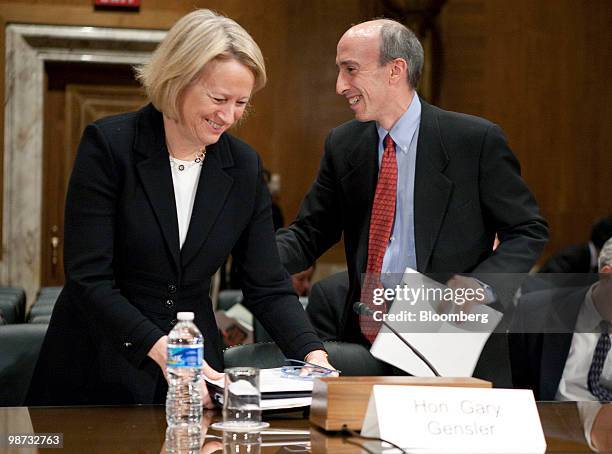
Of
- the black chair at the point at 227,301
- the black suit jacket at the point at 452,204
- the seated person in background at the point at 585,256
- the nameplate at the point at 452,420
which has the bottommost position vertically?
the black chair at the point at 227,301

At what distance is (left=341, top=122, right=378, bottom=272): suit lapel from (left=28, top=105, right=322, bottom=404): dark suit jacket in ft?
2.27

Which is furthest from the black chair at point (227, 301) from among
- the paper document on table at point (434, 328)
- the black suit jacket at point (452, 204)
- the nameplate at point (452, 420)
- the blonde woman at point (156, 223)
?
the nameplate at point (452, 420)

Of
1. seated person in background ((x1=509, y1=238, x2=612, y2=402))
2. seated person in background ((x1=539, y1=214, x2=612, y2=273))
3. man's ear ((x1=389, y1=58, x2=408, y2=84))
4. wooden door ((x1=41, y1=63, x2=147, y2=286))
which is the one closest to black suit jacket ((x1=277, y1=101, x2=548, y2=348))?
man's ear ((x1=389, y1=58, x2=408, y2=84))

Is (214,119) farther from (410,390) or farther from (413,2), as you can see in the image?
(413,2)

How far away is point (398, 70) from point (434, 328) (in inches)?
35.0

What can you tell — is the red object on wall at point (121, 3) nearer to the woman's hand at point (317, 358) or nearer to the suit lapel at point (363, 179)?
the suit lapel at point (363, 179)

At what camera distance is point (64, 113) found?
27.0ft

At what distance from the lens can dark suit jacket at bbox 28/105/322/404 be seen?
2.27 meters

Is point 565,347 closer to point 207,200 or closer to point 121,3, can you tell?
point 207,200

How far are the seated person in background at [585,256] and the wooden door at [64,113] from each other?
3705 mm

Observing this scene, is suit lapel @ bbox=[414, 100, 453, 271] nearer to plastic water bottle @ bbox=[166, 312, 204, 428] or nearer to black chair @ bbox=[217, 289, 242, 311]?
plastic water bottle @ bbox=[166, 312, 204, 428]

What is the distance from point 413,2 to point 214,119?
574cm

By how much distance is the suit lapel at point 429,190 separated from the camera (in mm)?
3049

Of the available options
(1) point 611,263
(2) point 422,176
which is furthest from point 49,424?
(1) point 611,263
